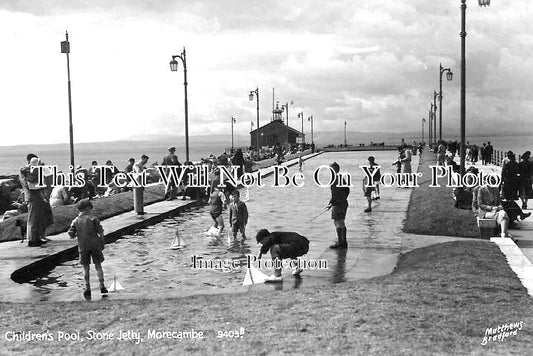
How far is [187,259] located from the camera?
1182cm

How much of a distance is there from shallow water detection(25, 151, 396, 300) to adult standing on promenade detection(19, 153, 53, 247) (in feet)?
4.62

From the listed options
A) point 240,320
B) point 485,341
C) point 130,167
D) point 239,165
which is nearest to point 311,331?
point 240,320

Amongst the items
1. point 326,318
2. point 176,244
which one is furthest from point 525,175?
point 326,318

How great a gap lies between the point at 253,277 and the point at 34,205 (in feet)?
18.2

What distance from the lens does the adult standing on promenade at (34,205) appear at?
488 inches

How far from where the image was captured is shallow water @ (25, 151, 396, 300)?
9.51 metres

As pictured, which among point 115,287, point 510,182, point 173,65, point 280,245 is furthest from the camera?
point 173,65

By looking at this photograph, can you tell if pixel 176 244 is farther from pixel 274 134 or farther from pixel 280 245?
pixel 274 134

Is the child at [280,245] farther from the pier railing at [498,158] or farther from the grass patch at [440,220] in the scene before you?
the pier railing at [498,158]

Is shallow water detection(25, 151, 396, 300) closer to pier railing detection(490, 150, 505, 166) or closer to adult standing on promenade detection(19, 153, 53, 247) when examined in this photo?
adult standing on promenade detection(19, 153, 53, 247)

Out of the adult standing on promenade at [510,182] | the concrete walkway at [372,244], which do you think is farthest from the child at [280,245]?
the adult standing on promenade at [510,182]

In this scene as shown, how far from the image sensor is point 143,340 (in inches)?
249

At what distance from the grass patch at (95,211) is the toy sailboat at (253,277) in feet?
22.0

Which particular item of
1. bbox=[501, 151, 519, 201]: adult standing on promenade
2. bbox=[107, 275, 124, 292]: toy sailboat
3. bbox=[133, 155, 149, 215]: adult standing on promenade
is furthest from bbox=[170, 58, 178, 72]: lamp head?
bbox=[107, 275, 124, 292]: toy sailboat
